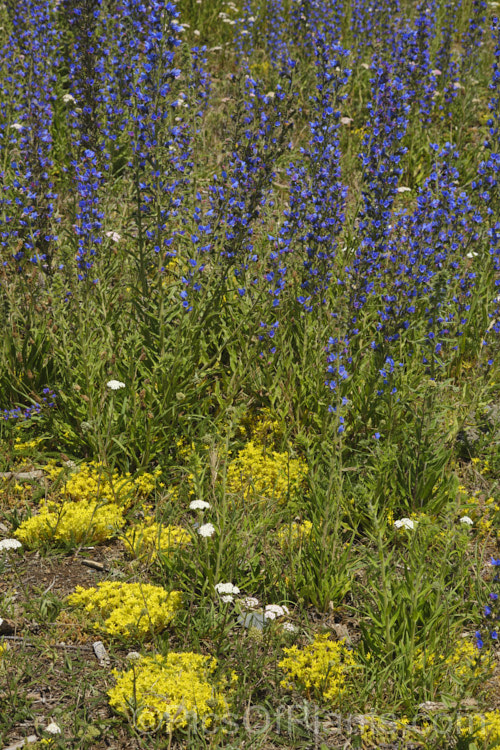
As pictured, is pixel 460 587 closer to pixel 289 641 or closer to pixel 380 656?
pixel 380 656

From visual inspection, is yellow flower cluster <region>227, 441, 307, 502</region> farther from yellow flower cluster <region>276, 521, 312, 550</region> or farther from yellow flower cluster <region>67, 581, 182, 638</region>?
yellow flower cluster <region>67, 581, 182, 638</region>

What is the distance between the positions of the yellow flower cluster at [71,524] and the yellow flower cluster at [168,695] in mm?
886

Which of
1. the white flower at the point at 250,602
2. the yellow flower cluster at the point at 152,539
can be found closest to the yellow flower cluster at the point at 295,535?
the white flower at the point at 250,602

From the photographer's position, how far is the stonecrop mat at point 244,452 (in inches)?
110

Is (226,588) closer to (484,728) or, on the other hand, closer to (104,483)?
(484,728)

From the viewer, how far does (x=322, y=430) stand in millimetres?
4176

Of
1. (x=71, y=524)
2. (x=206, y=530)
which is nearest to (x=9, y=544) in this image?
(x=71, y=524)

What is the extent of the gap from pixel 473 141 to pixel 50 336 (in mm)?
6493

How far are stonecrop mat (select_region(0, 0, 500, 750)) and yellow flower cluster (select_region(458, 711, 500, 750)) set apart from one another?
0.06ft

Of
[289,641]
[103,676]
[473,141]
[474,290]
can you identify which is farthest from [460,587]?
[473,141]

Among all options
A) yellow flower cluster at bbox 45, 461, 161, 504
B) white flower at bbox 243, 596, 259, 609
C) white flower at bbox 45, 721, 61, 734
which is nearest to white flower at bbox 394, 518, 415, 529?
white flower at bbox 243, 596, 259, 609

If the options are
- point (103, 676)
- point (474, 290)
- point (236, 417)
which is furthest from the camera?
point (474, 290)

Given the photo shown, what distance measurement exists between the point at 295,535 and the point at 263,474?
0.52 m

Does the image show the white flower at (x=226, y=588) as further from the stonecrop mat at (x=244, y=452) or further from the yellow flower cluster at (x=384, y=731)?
the yellow flower cluster at (x=384, y=731)
